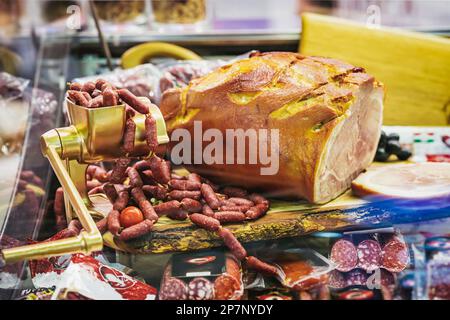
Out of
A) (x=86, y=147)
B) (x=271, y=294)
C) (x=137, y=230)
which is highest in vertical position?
(x=86, y=147)

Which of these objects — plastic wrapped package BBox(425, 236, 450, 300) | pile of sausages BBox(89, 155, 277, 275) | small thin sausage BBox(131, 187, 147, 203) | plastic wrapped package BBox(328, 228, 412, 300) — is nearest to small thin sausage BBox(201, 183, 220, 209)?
pile of sausages BBox(89, 155, 277, 275)

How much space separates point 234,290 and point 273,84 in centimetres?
41

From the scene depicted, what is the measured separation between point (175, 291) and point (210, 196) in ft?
0.61

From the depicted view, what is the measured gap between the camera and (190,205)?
125 cm

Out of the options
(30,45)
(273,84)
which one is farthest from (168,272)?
(30,45)

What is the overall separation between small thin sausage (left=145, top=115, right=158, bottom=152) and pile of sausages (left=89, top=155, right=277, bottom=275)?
53 mm

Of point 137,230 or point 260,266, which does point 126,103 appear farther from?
point 260,266

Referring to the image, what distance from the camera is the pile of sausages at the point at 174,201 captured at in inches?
48.3

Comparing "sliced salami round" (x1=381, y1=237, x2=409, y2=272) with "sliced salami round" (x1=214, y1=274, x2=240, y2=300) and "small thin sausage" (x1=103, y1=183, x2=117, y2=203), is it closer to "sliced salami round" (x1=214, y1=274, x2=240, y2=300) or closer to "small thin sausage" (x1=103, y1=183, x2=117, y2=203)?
"sliced salami round" (x1=214, y1=274, x2=240, y2=300)

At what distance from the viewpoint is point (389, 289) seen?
1.21 meters

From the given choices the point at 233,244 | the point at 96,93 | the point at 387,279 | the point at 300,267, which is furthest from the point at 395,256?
the point at 96,93

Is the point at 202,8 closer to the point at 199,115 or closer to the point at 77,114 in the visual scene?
the point at 199,115

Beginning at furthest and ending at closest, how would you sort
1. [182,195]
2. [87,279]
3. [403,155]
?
[403,155], [182,195], [87,279]

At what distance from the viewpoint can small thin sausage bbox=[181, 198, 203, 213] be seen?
4.10 ft
